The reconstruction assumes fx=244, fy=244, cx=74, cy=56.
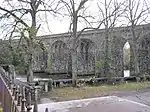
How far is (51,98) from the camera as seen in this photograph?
462 inches

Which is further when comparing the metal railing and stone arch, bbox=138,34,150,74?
stone arch, bbox=138,34,150,74

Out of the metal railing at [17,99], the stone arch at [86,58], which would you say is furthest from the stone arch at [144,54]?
the metal railing at [17,99]

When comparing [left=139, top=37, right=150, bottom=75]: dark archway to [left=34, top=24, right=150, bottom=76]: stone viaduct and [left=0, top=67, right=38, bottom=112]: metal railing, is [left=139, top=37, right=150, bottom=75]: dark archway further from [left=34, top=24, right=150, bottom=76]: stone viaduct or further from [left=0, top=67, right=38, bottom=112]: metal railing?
[left=0, top=67, right=38, bottom=112]: metal railing

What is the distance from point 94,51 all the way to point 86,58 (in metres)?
2.97

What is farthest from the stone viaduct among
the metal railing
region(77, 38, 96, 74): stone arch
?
the metal railing

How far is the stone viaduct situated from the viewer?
20203 mm

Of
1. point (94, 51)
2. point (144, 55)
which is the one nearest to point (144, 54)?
point (144, 55)

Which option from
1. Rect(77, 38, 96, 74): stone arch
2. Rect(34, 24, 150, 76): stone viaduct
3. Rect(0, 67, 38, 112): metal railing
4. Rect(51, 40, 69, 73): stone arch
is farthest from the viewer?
Rect(51, 40, 69, 73): stone arch

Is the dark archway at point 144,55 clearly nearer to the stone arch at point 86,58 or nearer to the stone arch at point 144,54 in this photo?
the stone arch at point 144,54

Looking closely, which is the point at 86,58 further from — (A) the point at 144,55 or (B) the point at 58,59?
(A) the point at 144,55

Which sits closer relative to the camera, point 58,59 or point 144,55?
point 144,55

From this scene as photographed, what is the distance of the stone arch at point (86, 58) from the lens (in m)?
27.1

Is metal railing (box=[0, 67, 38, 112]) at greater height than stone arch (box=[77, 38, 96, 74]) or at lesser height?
lesser

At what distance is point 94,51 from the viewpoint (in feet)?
84.1
